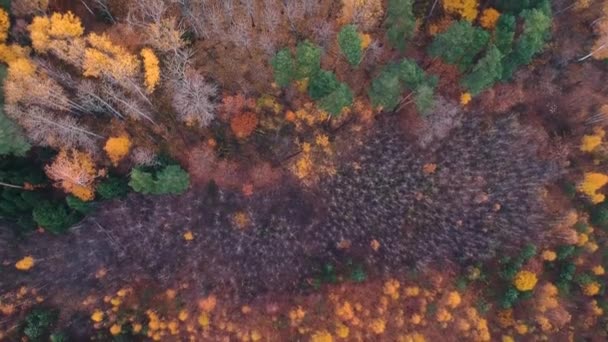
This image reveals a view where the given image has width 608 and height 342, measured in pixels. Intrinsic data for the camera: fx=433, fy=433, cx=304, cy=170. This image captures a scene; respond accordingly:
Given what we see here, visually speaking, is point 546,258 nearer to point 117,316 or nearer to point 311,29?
point 311,29

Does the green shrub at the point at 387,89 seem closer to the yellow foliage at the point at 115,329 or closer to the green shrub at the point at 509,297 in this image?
the green shrub at the point at 509,297

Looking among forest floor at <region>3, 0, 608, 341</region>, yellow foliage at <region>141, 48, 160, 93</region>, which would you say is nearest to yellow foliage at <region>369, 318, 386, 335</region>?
forest floor at <region>3, 0, 608, 341</region>

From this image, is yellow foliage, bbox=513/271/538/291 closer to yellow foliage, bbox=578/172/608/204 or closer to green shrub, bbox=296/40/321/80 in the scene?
yellow foliage, bbox=578/172/608/204

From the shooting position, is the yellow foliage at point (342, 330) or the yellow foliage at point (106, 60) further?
the yellow foliage at point (342, 330)

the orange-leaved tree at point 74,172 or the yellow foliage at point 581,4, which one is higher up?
the yellow foliage at point 581,4

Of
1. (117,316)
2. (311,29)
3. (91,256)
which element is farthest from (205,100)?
(117,316)

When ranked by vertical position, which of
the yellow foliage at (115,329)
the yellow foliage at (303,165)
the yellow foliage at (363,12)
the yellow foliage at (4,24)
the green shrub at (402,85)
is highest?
the yellow foliage at (4,24)

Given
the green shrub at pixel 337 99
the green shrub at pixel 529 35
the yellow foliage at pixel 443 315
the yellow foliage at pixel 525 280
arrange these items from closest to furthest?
the green shrub at pixel 529 35 < the green shrub at pixel 337 99 < the yellow foliage at pixel 525 280 < the yellow foliage at pixel 443 315

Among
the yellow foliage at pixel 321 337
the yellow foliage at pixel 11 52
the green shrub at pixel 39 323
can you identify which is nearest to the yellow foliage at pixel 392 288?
the yellow foliage at pixel 321 337
